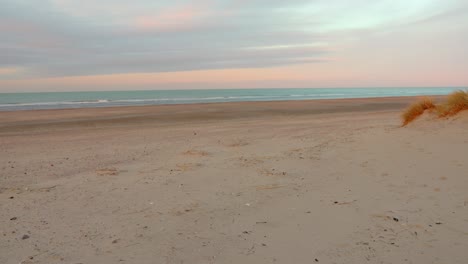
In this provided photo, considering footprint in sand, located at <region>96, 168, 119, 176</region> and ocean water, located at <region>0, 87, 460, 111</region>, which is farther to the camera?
ocean water, located at <region>0, 87, 460, 111</region>

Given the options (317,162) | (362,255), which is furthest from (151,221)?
(317,162)

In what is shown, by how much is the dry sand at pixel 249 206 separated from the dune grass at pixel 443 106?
82.4 inches

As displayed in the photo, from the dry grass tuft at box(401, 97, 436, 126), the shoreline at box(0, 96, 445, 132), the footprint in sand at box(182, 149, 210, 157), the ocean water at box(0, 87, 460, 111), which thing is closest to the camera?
the footprint in sand at box(182, 149, 210, 157)

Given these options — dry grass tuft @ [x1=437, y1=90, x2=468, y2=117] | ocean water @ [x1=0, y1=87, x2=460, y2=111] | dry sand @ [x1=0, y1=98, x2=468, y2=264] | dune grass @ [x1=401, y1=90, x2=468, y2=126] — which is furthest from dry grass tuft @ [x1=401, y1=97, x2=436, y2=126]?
ocean water @ [x1=0, y1=87, x2=460, y2=111]

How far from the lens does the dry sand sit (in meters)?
2.98

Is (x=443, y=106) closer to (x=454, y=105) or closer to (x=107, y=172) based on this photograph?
(x=454, y=105)

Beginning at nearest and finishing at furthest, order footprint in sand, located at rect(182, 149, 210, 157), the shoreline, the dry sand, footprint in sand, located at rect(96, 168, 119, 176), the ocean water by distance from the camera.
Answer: the dry sand
footprint in sand, located at rect(96, 168, 119, 176)
footprint in sand, located at rect(182, 149, 210, 157)
the shoreline
the ocean water

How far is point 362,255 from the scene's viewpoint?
284 cm

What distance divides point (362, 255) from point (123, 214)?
2.56 metres

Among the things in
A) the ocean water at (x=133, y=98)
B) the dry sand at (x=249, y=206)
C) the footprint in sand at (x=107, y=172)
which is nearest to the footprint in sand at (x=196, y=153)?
the dry sand at (x=249, y=206)

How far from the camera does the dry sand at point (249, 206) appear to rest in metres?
2.98

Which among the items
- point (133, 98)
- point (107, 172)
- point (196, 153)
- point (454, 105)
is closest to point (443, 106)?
point (454, 105)

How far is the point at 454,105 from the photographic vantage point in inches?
360

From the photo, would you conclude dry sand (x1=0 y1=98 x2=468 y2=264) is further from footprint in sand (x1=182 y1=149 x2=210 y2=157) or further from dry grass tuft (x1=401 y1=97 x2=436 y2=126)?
dry grass tuft (x1=401 y1=97 x2=436 y2=126)
